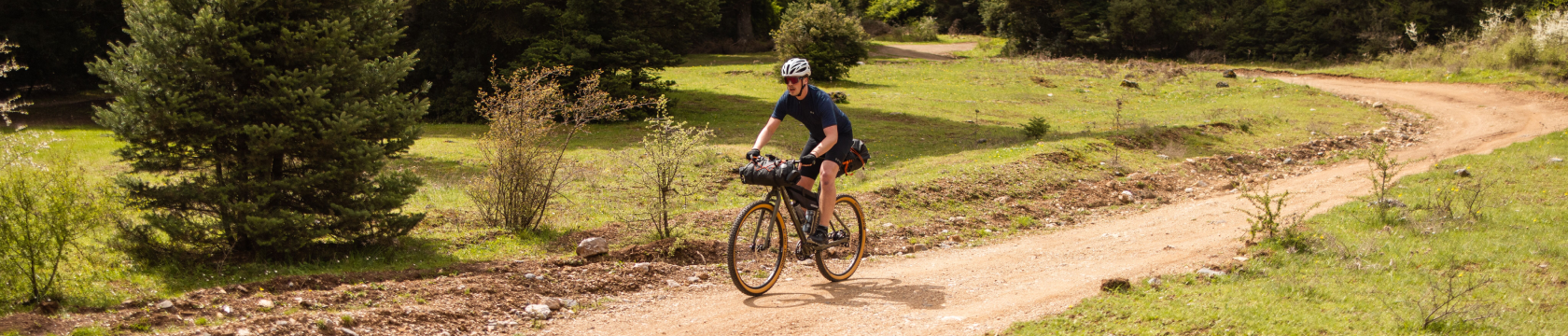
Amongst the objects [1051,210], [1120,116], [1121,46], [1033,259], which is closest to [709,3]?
[1120,116]

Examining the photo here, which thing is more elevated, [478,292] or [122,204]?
[122,204]

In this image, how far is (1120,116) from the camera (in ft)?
69.0

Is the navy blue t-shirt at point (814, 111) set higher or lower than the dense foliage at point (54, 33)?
lower

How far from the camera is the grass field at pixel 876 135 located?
721 cm

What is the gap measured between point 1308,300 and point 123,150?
27.8 ft

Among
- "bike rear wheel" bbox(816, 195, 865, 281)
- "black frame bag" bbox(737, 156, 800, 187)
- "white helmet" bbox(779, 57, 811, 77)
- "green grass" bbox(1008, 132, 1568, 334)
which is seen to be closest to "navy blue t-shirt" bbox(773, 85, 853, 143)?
"white helmet" bbox(779, 57, 811, 77)

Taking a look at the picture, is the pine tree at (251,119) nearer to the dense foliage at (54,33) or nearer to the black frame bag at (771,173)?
the black frame bag at (771,173)

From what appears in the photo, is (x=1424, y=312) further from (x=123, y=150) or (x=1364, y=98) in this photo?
(x=1364, y=98)

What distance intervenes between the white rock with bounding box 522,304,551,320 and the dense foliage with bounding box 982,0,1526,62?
41374 mm

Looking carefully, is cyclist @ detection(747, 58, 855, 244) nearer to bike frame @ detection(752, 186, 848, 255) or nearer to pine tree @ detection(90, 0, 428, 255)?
bike frame @ detection(752, 186, 848, 255)

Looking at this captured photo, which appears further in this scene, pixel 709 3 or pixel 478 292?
pixel 709 3

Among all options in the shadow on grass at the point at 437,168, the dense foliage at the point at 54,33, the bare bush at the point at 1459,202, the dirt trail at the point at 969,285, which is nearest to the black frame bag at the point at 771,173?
the dirt trail at the point at 969,285

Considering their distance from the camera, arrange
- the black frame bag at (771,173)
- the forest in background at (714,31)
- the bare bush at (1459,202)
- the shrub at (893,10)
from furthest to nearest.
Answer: the shrub at (893,10), the forest in background at (714,31), the bare bush at (1459,202), the black frame bag at (771,173)

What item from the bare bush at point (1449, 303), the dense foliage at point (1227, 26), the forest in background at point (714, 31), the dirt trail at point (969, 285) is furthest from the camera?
the dense foliage at point (1227, 26)
